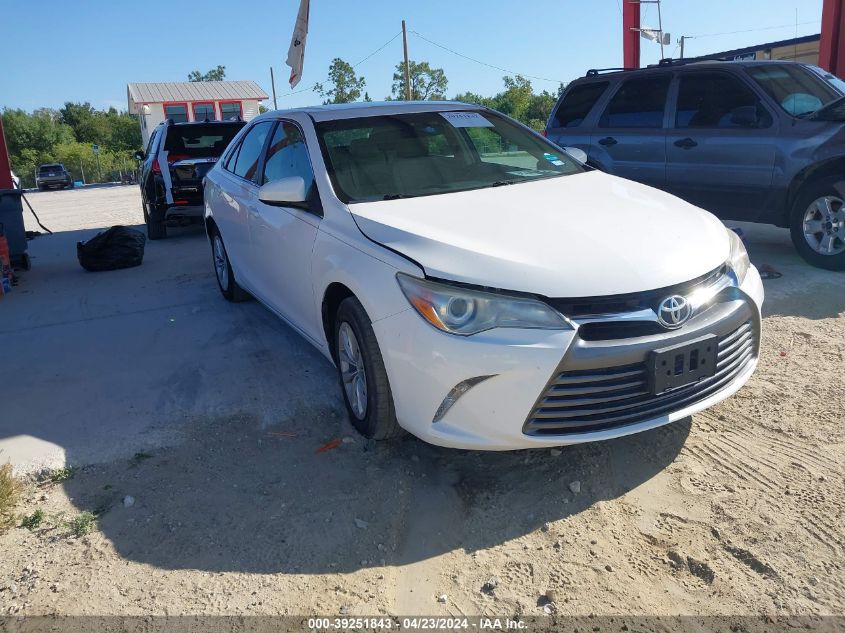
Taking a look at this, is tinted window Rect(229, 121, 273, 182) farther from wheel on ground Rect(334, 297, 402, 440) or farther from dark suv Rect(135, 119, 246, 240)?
dark suv Rect(135, 119, 246, 240)

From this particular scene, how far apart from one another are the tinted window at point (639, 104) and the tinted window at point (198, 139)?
5790 mm

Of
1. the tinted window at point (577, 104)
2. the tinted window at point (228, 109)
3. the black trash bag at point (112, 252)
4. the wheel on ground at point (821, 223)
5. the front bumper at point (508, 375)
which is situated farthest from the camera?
the tinted window at point (228, 109)

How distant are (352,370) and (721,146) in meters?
5.03

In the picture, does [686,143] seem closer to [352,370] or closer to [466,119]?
[466,119]

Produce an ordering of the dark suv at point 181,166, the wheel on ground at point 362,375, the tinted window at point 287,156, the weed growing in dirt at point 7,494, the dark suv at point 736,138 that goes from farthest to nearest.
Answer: the dark suv at point 181,166, the dark suv at point 736,138, the tinted window at point 287,156, the wheel on ground at point 362,375, the weed growing in dirt at point 7,494

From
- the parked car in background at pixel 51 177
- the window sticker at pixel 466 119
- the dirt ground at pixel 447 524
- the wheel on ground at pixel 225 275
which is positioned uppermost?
the window sticker at pixel 466 119

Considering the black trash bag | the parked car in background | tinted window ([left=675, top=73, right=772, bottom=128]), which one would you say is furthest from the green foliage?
tinted window ([left=675, top=73, right=772, bottom=128])

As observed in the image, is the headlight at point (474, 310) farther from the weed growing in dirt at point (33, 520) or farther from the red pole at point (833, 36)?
the red pole at point (833, 36)

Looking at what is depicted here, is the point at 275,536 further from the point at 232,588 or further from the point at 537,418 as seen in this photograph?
the point at 537,418

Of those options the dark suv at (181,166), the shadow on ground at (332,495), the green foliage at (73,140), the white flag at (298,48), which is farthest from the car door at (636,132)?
the green foliage at (73,140)

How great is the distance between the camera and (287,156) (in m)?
4.59

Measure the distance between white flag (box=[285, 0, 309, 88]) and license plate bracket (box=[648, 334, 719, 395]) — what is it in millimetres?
14073

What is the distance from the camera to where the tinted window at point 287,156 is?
422 cm

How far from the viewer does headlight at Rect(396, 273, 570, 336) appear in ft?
9.15
